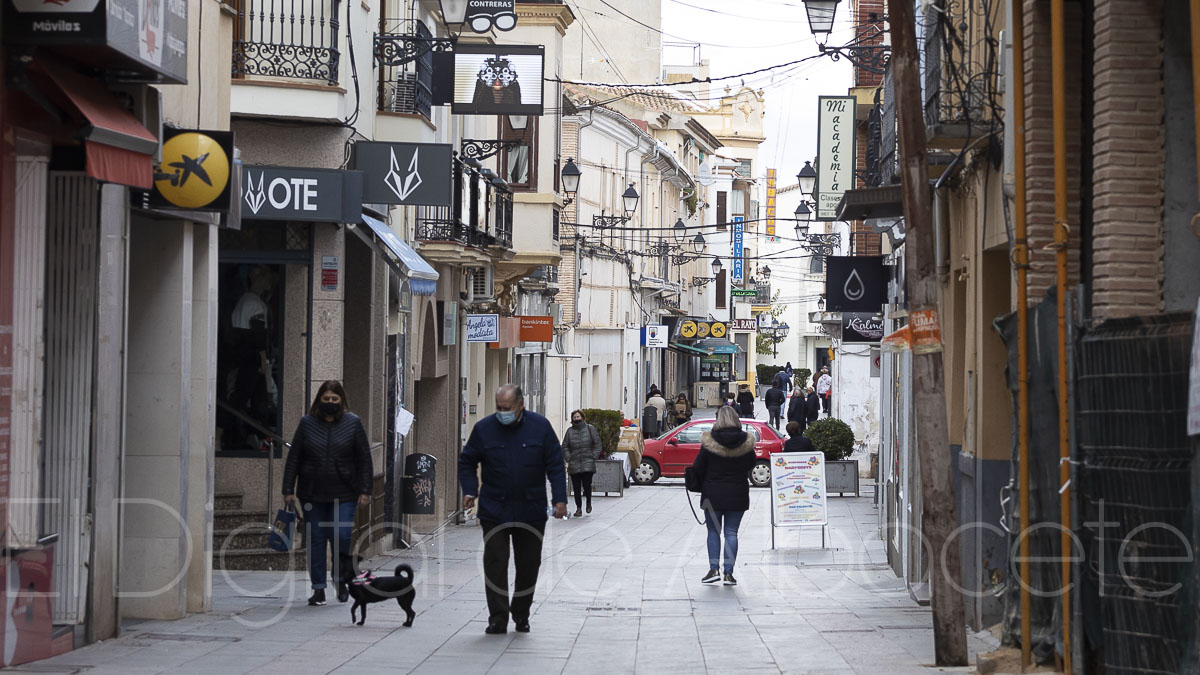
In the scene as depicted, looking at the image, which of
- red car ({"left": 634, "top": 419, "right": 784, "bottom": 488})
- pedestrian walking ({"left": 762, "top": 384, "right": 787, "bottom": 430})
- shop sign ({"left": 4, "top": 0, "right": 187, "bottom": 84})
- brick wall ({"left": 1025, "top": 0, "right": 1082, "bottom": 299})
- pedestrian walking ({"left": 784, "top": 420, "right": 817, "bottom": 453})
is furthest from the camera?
pedestrian walking ({"left": 762, "top": 384, "right": 787, "bottom": 430})

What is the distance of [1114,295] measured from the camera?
888 cm

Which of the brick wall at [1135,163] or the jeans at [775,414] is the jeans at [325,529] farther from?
the jeans at [775,414]

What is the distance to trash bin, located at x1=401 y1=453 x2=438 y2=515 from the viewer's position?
63.4ft

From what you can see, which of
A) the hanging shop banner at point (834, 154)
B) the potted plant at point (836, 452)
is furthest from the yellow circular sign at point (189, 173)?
the potted plant at point (836, 452)

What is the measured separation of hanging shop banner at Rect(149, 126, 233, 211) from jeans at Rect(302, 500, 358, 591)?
2.85m

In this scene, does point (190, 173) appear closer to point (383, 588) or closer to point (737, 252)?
point (383, 588)

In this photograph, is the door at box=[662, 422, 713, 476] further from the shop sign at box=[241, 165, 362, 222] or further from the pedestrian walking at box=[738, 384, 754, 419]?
the shop sign at box=[241, 165, 362, 222]

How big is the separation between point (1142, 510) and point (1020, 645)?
2.30 meters

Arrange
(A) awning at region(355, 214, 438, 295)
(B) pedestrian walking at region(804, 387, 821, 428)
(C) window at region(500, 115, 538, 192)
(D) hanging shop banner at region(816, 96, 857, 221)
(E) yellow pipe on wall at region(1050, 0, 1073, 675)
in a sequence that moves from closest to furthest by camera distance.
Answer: (E) yellow pipe on wall at region(1050, 0, 1073, 675)
(A) awning at region(355, 214, 438, 295)
(D) hanging shop banner at region(816, 96, 857, 221)
(C) window at region(500, 115, 538, 192)
(B) pedestrian walking at region(804, 387, 821, 428)

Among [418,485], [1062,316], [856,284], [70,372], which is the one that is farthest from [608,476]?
[1062,316]

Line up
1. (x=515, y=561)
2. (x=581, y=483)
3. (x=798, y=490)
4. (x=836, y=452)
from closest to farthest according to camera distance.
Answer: (x=515, y=561) < (x=798, y=490) < (x=581, y=483) < (x=836, y=452)

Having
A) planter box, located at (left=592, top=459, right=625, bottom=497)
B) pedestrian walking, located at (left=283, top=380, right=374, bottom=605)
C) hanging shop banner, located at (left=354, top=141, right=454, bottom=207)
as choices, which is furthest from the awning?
planter box, located at (left=592, top=459, right=625, bottom=497)

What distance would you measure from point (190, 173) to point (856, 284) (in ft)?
36.2

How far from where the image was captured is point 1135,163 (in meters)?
8.87
